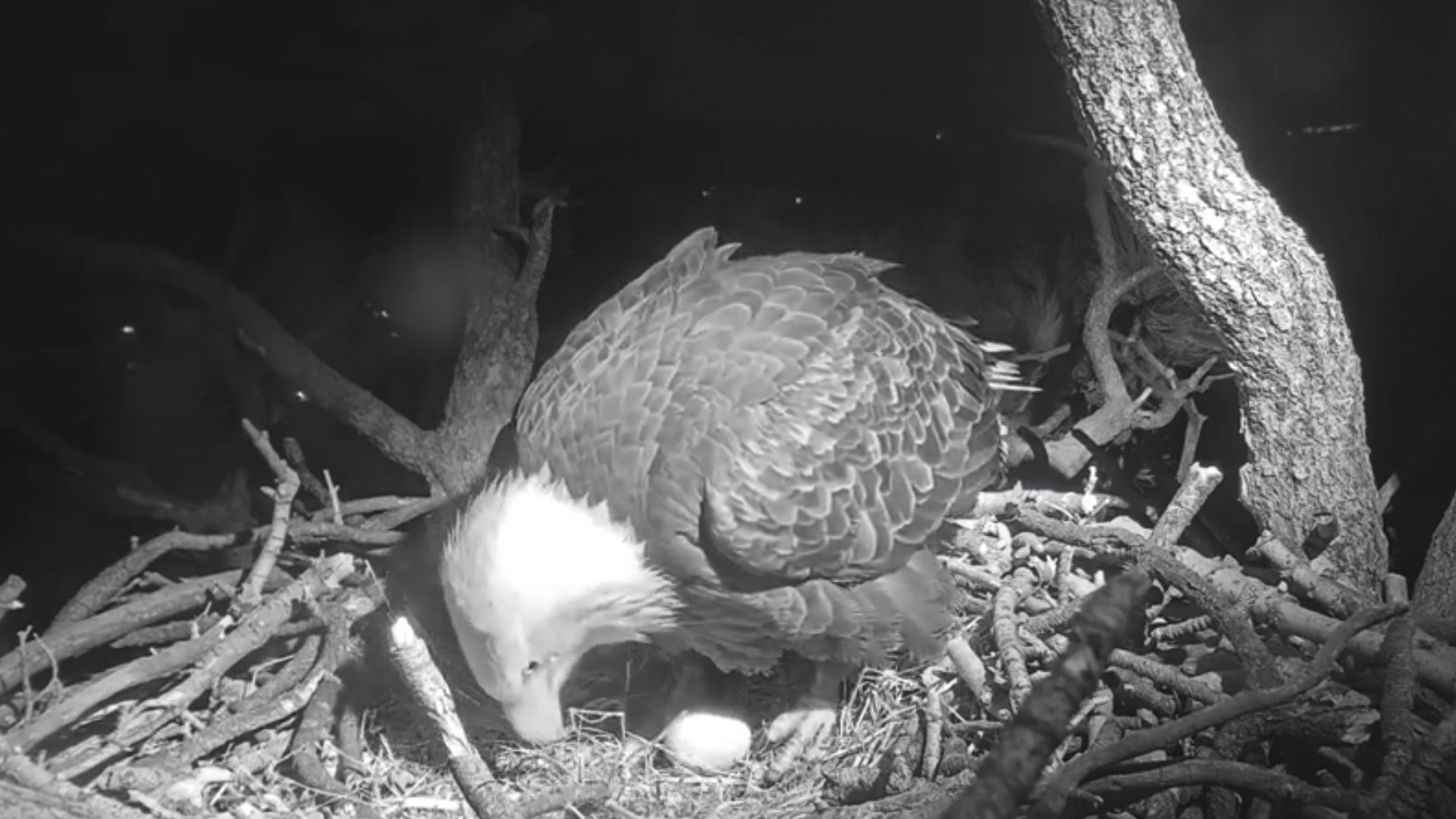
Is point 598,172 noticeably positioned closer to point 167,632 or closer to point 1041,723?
point 167,632

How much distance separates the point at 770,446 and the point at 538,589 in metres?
0.62

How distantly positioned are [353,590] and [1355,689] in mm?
2427

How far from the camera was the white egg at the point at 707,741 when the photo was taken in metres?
2.76

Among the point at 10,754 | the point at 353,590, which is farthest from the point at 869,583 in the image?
the point at 10,754

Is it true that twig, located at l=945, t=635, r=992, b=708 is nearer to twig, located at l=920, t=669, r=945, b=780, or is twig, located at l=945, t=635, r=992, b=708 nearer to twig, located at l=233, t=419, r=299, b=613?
twig, located at l=920, t=669, r=945, b=780

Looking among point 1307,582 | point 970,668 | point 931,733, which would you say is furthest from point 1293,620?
point 931,733

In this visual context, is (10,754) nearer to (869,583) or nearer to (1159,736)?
(869,583)

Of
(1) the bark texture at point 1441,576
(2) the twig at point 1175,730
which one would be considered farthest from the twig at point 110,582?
(1) the bark texture at point 1441,576

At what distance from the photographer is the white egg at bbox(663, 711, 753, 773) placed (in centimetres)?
276

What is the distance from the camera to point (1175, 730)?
6.38 ft

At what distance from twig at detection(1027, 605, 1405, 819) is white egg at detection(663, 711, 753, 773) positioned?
1.02 meters

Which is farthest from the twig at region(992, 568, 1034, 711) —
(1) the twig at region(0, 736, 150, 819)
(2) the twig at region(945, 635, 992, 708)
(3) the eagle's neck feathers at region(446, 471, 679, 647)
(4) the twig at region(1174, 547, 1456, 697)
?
(1) the twig at region(0, 736, 150, 819)

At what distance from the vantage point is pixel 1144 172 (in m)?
2.33

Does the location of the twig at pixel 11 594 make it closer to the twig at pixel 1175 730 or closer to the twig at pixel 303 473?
the twig at pixel 303 473
